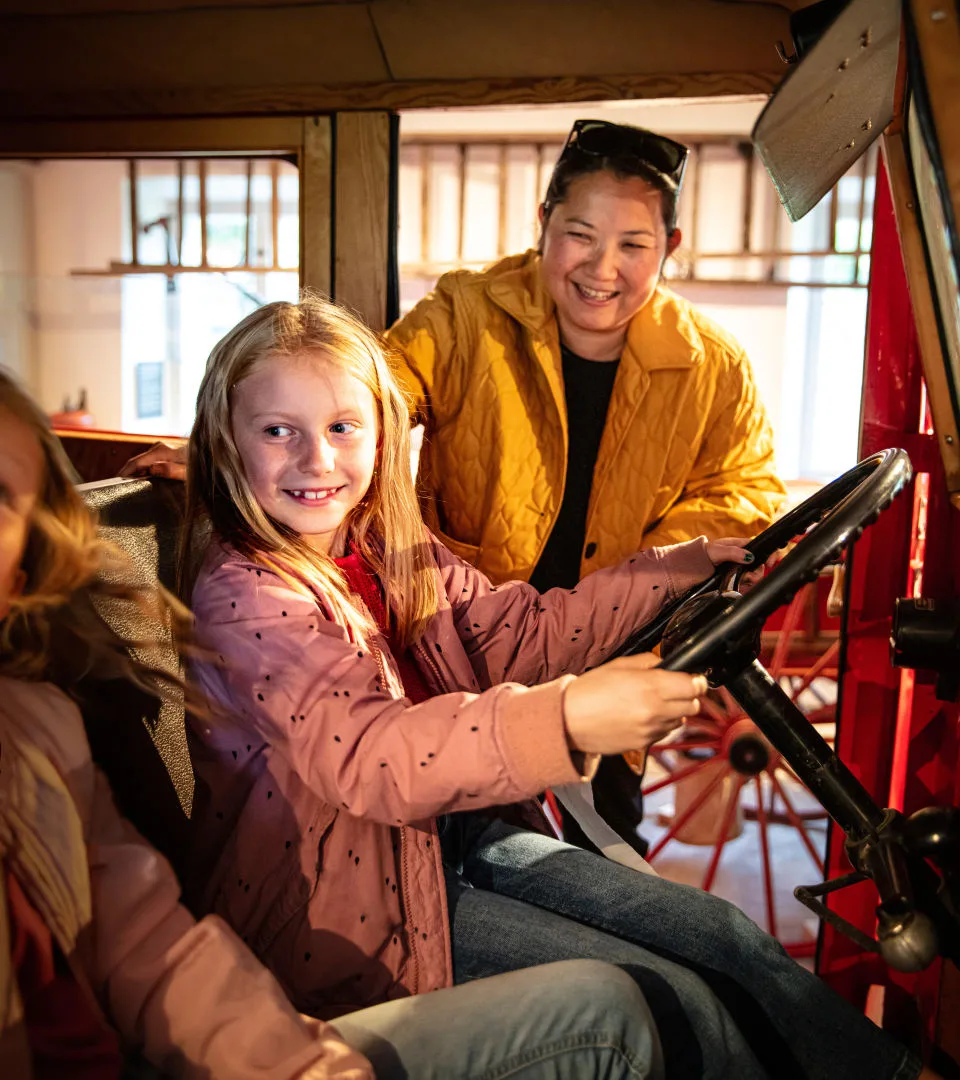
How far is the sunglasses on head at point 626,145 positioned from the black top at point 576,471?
1.17ft

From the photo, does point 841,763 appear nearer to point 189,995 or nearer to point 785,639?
point 189,995

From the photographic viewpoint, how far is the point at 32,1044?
0.86 meters

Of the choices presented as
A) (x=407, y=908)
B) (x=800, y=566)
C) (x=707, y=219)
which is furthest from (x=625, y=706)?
(x=707, y=219)

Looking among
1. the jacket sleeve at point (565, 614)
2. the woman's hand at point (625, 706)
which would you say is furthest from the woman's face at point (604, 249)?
the woman's hand at point (625, 706)

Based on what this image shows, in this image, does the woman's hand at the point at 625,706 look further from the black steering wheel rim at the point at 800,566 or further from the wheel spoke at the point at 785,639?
the wheel spoke at the point at 785,639

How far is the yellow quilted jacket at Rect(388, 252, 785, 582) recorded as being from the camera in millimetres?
1977

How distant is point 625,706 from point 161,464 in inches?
33.9

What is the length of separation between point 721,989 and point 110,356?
111 inches

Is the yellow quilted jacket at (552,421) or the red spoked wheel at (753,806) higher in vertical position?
the yellow quilted jacket at (552,421)

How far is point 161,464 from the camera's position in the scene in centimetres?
159

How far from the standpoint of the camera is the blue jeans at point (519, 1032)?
1018 mm

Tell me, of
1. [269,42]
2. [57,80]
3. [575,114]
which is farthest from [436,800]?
[575,114]

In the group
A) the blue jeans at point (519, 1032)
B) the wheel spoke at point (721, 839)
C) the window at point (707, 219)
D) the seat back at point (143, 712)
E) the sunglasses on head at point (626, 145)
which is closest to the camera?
the blue jeans at point (519, 1032)

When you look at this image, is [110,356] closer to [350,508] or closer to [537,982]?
[350,508]
